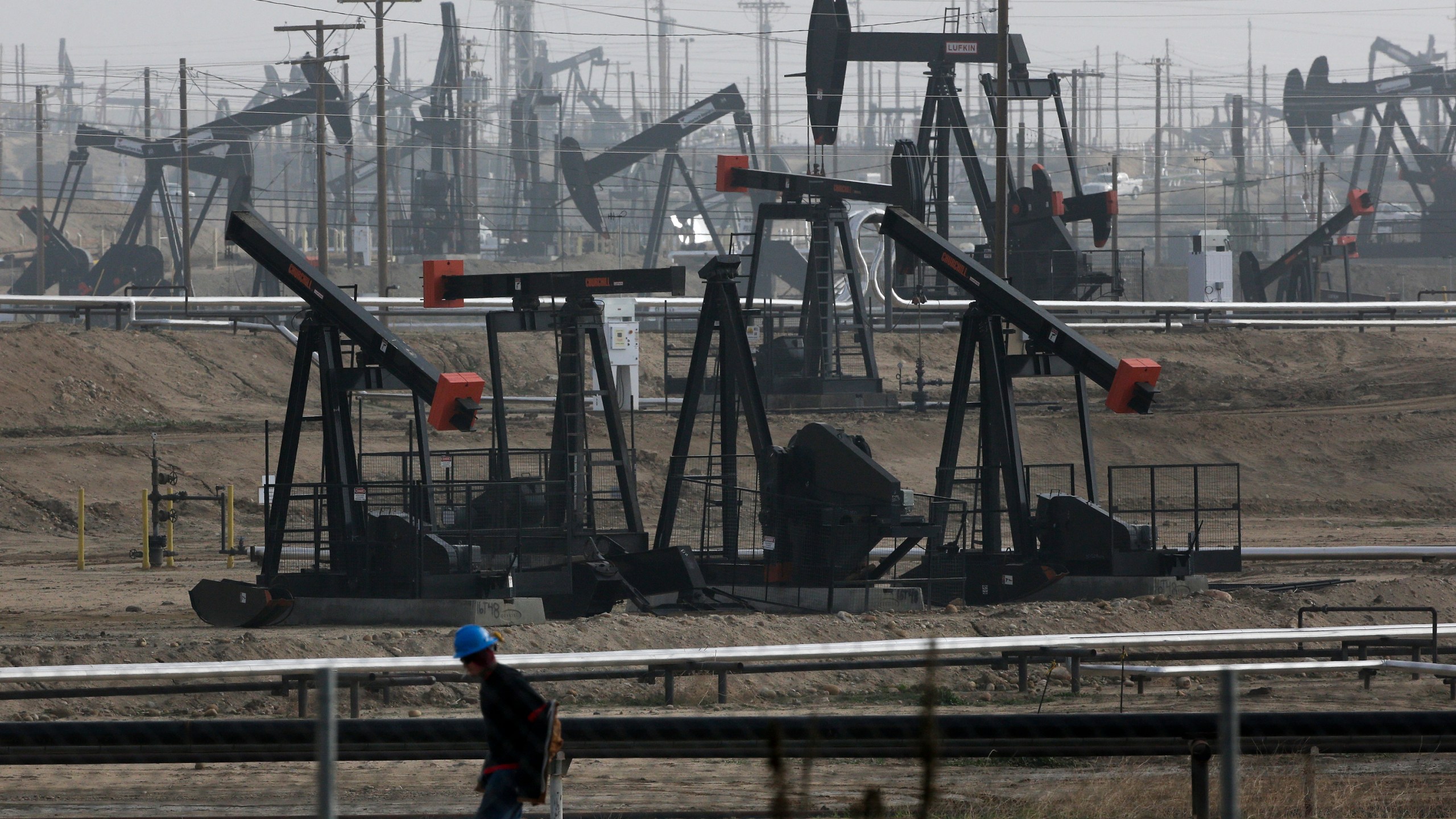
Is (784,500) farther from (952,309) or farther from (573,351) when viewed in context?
(952,309)

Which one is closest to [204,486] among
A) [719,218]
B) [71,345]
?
[71,345]

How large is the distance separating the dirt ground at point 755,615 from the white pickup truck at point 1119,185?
5122 cm

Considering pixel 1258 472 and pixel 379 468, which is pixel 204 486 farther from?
pixel 1258 472

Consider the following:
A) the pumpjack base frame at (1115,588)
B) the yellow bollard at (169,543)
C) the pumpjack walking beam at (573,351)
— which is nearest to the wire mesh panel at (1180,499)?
the pumpjack base frame at (1115,588)

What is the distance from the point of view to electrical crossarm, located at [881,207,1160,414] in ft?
52.4

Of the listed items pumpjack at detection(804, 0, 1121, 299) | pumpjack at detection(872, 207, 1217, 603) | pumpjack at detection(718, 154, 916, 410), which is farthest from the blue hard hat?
pumpjack at detection(804, 0, 1121, 299)

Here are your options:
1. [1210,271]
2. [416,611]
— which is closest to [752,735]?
[416,611]

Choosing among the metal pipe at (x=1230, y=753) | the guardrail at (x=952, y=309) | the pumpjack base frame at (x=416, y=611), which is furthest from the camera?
the guardrail at (x=952, y=309)

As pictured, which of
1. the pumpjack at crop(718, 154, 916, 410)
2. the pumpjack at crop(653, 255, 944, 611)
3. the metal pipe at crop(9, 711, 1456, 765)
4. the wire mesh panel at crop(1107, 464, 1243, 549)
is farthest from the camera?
the pumpjack at crop(718, 154, 916, 410)

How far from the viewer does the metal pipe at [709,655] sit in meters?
6.89

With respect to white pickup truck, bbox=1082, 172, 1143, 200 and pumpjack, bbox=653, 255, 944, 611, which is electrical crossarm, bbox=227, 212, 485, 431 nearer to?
pumpjack, bbox=653, 255, 944, 611

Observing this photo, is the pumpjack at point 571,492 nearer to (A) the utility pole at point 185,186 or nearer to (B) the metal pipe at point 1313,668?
(B) the metal pipe at point 1313,668

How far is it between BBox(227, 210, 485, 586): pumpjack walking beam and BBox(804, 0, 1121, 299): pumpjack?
18.8 metres

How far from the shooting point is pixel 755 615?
14.4m
